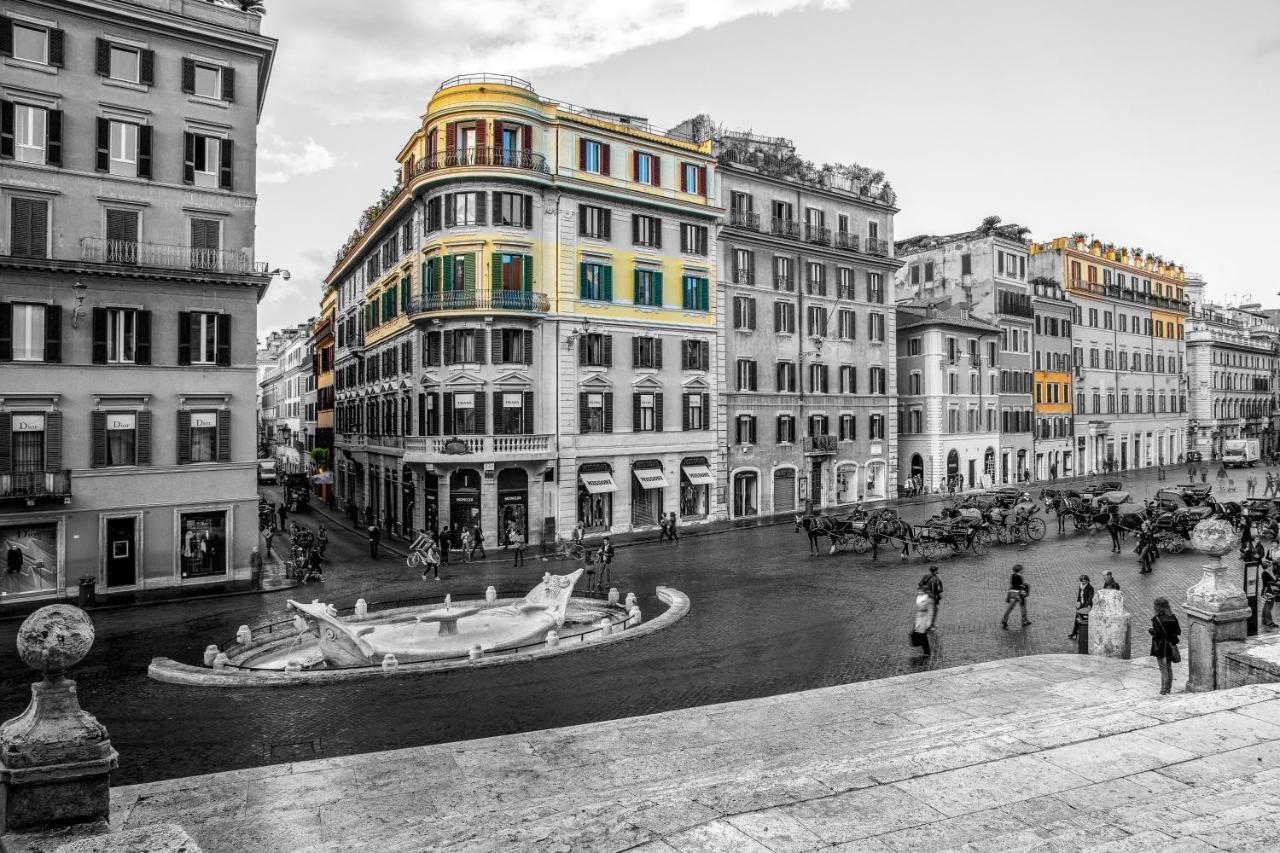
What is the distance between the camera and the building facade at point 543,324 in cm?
3616

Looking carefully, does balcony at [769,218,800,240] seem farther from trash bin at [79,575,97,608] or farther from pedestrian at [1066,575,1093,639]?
trash bin at [79,575,97,608]

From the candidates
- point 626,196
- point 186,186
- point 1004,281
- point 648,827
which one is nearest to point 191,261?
point 186,186

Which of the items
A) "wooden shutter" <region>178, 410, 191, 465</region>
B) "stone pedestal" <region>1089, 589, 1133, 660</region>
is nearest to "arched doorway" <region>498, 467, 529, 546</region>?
"wooden shutter" <region>178, 410, 191, 465</region>

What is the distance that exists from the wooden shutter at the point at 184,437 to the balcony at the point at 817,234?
110ft

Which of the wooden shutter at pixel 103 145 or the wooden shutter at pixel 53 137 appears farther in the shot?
the wooden shutter at pixel 103 145

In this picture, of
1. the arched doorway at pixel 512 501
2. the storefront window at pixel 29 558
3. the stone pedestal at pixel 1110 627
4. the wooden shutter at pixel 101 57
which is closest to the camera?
the stone pedestal at pixel 1110 627

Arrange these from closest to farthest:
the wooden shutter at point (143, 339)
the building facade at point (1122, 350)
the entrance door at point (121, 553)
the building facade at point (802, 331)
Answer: the entrance door at point (121, 553) → the wooden shutter at point (143, 339) → the building facade at point (802, 331) → the building facade at point (1122, 350)

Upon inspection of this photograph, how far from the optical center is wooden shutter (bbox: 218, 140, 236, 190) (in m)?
29.4

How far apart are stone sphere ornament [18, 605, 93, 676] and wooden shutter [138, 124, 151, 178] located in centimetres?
2655

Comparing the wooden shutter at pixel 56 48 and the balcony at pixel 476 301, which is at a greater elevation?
the wooden shutter at pixel 56 48

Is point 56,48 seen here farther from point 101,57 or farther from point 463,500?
point 463,500

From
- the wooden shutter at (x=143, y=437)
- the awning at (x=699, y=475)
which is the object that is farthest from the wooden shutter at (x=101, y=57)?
the awning at (x=699, y=475)

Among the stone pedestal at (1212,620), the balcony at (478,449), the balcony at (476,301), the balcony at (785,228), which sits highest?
the balcony at (785,228)

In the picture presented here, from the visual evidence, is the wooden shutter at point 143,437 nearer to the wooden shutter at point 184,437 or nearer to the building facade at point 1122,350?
the wooden shutter at point 184,437
